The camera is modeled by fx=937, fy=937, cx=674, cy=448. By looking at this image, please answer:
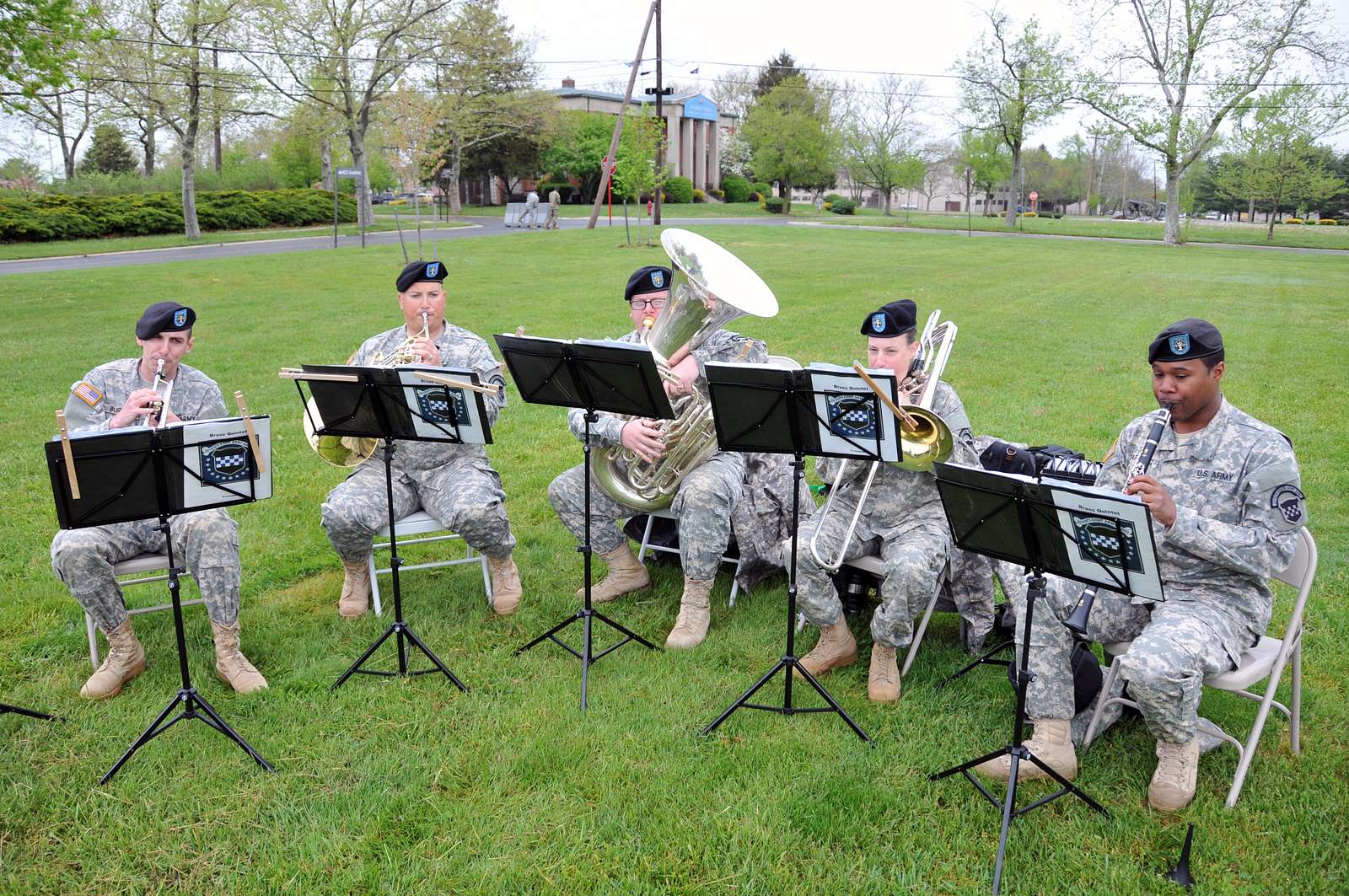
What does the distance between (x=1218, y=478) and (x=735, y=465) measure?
93.2 inches

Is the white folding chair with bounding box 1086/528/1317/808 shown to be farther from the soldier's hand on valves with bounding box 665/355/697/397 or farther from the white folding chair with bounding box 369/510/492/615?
the white folding chair with bounding box 369/510/492/615

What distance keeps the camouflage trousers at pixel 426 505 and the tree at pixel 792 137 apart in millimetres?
50275

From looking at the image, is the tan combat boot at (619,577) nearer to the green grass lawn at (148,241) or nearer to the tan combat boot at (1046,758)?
the tan combat boot at (1046,758)

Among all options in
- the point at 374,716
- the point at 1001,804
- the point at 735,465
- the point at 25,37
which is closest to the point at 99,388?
the point at 374,716

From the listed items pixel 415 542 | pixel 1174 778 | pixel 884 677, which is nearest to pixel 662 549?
pixel 415 542

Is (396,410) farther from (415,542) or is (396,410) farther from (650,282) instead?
(650,282)

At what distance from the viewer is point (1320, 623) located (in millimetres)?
4996

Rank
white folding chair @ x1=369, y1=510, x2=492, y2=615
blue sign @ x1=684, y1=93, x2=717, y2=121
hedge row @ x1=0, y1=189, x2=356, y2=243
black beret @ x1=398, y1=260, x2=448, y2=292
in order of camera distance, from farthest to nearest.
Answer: blue sign @ x1=684, y1=93, x2=717, y2=121 < hedge row @ x1=0, y1=189, x2=356, y2=243 < black beret @ x1=398, y1=260, x2=448, y2=292 < white folding chair @ x1=369, y1=510, x2=492, y2=615

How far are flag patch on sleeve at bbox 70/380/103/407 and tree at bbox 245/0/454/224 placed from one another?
28.6 meters

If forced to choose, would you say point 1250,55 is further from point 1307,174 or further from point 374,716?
point 374,716

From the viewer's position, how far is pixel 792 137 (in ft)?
181

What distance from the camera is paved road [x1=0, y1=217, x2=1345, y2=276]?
75.2 ft

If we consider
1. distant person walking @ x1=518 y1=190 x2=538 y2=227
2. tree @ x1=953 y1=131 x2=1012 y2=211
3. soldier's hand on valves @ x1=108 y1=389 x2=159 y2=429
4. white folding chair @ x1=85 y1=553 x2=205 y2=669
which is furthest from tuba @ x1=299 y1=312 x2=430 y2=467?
tree @ x1=953 y1=131 x2=1012 y2=211

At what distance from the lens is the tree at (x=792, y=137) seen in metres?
55.4
